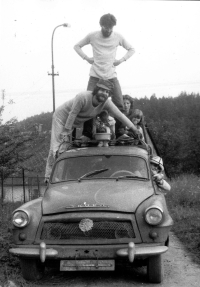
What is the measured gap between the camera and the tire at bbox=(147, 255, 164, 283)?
5953 millimetres

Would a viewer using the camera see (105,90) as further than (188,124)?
No

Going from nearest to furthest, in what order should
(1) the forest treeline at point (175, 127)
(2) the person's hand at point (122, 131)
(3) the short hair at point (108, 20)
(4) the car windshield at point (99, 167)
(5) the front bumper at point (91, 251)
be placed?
1. (5) the front bumper at point (91, 251)
2. (4) the car windshield at point (99, 167)
3. (3) the short hair at point (108, 20)
4. (2) the person's hand at point (122, 131)
5. (1) the forest treeline at point (175, 127)

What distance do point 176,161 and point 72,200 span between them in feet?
209

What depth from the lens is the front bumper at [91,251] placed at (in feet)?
18.8

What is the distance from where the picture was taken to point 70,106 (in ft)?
27.8

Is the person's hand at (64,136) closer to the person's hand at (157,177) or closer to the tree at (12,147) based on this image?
the person's hand at (157,177)

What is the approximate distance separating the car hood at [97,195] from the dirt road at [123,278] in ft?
2.72

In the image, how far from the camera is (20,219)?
6.12 m

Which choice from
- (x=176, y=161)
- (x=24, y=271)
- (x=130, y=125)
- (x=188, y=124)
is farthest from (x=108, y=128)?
(x=188, y=124)

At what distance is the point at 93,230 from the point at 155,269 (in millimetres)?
833

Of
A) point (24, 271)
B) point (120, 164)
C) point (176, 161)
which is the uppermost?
point (120, 164)

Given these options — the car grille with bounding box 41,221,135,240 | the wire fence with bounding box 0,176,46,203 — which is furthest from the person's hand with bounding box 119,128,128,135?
the wire fence with bounding box 0,176,46,203

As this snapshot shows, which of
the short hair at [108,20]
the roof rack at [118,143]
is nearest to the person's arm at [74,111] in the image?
the roof rack at [118,143]

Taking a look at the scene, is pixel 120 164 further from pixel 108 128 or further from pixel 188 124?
pixel 188 124
